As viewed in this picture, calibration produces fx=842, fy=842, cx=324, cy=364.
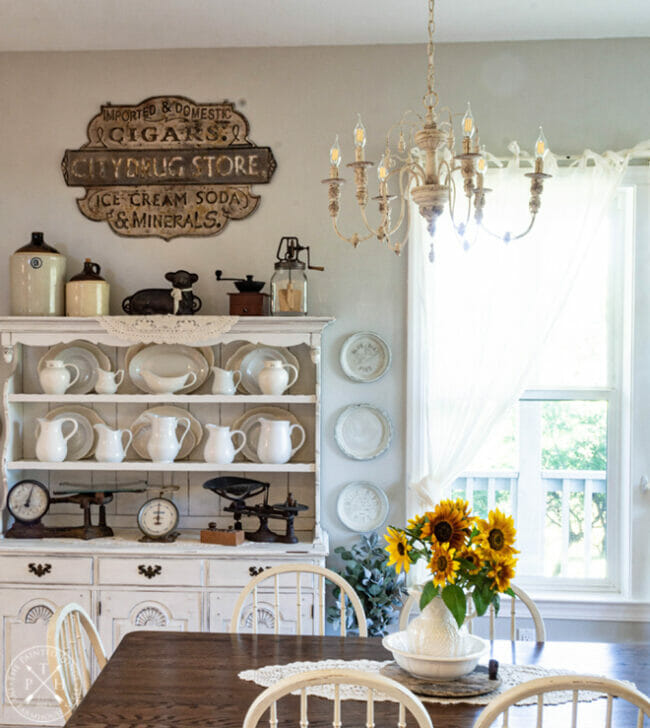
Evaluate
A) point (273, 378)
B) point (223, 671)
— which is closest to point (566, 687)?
point (223, 671)

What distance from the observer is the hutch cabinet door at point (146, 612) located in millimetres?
3199

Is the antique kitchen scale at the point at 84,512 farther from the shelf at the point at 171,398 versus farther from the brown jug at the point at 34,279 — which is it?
the brown jug at the point at 34,279

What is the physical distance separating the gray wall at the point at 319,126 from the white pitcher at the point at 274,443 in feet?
0.80

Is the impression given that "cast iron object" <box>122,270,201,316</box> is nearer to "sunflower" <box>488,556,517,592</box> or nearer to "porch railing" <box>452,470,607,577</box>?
"porch railing" <box>452,470,607,577</box>

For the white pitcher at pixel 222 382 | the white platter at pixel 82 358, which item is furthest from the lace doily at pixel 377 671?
the white platter at pixel 82 358

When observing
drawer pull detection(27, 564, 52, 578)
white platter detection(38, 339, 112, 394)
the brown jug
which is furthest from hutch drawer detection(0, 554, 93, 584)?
the brown jug

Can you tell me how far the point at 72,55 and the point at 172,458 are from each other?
Result: 178cm

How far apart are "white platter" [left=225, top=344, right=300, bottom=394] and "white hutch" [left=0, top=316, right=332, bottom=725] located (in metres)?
0.04

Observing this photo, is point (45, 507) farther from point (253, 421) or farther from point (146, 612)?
point (253, 421)

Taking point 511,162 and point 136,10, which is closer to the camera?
point 136,10

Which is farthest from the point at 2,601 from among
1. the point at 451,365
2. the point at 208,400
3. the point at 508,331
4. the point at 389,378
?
the point at 508,331

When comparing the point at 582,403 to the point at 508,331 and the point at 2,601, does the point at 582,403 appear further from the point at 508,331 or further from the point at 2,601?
the point at 2,601

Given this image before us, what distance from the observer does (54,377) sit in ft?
11.3

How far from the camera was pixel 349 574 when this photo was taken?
10.9 feet
